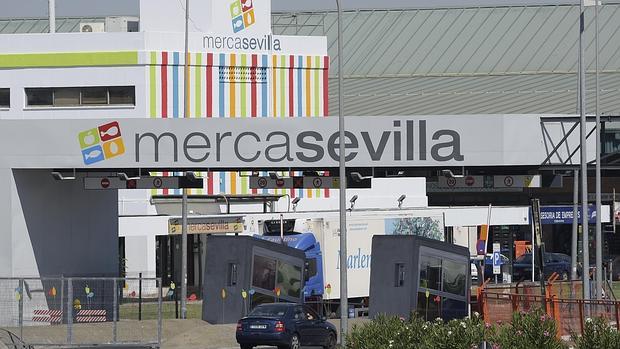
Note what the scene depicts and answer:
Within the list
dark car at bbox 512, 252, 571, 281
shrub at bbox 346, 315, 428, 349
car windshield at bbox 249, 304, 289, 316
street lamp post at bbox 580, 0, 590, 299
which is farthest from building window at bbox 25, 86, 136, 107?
shrub at bbox 346, 315, 428, 349

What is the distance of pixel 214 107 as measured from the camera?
62.1 meters

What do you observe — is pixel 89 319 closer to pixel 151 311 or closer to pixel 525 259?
pixel 151 311

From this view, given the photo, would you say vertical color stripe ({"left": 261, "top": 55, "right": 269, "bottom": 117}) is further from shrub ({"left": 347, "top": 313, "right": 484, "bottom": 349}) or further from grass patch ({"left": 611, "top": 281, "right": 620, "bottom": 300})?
shrub ({"left": 347, "top": 313, "right": 484, "bottom": 349})

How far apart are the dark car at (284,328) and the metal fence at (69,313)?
7.19 ft

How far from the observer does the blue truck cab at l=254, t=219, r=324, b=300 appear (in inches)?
1754

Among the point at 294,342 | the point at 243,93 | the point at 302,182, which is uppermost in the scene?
the point at 243,93

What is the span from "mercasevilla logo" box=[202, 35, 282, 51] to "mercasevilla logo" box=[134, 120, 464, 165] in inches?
973

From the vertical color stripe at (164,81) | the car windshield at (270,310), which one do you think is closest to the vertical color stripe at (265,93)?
the vertical color stripe at (164,81)

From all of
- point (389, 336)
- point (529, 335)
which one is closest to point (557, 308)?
point (389, 336)

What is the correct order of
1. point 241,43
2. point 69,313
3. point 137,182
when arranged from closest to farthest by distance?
point 69,313, point 137,182, point 241,43

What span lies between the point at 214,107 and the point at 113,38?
5289mm

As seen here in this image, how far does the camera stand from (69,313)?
33500 millimetres

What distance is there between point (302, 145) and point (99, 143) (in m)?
5.35

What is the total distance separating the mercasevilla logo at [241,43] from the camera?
61.9m
